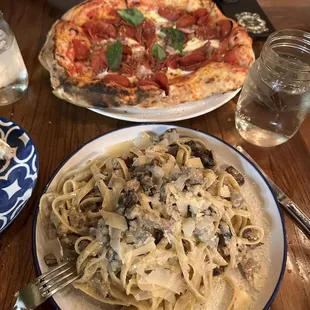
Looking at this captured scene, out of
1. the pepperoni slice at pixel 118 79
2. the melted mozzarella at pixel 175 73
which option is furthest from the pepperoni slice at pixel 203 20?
the pepperoni slice at pixel 118 79

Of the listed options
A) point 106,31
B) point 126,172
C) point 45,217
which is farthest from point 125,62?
point 45,217

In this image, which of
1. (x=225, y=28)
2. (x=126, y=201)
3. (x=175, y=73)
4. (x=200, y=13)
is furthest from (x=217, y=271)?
(x=200, y=13)

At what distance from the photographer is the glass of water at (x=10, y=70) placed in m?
1.55

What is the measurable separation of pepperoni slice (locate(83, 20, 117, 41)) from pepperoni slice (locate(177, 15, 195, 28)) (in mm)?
334

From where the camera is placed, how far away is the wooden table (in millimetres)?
1200

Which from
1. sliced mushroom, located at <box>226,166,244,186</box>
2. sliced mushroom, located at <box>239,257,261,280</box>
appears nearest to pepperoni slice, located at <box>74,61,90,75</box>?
sliced mushroom, located at <box>226,166,244,186</box>

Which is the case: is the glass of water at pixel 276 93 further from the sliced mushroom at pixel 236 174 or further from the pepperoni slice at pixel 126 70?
the pepperoni slice at pixel 126 70

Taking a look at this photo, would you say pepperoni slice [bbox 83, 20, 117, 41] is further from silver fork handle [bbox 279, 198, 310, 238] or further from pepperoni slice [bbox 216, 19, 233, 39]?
silver fork handle [bbox 279, 198, 310, 238]

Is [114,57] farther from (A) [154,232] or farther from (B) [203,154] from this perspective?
(A) [154,232]

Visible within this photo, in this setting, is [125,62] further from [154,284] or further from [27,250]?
[154,284]

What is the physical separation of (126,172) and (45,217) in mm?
273

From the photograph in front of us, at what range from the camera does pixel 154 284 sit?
108 centimetres

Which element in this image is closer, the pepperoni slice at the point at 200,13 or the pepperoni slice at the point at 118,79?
the pepperoni slice at the point at 118,79

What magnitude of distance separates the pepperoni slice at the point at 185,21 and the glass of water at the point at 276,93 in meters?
0.58
